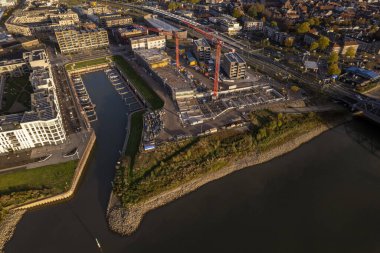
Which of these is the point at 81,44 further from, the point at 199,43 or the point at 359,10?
the point at 359,10

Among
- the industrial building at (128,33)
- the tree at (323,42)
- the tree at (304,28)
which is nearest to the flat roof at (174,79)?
the industrial building at (128,33)

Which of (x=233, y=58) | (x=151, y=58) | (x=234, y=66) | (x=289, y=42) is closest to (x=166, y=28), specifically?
(x=151, y=58)

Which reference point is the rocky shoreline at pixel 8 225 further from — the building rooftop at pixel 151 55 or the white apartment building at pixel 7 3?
the white apartment building at pixel 7 3

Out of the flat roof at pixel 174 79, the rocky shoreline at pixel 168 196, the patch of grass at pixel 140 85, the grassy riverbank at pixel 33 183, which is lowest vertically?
the rocky shoreline at pixel 168 196

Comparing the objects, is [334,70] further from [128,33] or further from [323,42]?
[128,33]

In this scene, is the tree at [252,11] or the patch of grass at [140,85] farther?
the tree at [252,11]

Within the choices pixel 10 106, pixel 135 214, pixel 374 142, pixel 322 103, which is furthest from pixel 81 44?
pixel 374 142

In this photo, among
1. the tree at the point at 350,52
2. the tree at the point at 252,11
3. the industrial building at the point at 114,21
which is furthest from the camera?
the tree at the point at 252,11
